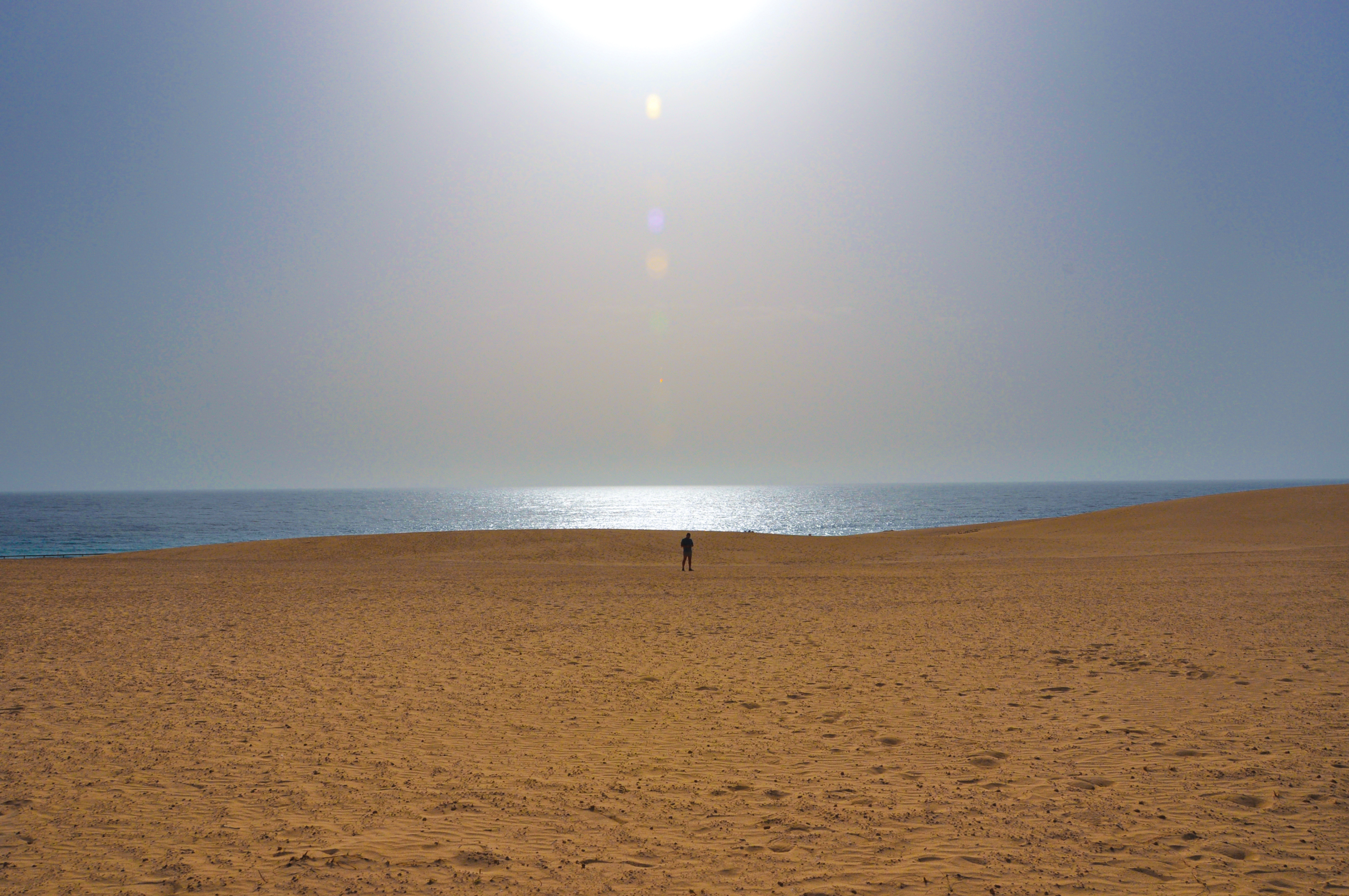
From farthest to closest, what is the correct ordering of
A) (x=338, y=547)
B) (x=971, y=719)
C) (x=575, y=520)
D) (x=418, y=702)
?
(x=575, y=520) < (x=338, y=547) < (x=418, y=702) < (x=971, y=719)

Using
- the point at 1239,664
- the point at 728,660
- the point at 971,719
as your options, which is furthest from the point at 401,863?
the point at 1239,664

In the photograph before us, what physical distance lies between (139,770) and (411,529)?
8537cm

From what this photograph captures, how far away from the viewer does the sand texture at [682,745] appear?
5910 millimetres

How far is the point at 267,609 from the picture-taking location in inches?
790

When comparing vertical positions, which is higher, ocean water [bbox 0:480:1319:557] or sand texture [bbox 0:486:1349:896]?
sand texture [bbox 0:486:1349:896]

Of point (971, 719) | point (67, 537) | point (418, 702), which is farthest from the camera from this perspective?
point (67, 537)

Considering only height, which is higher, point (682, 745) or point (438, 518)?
point (682, 745)

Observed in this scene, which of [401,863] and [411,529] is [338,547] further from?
[411,529]

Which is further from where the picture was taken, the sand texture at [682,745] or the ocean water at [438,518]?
the ocean water at [438,518]

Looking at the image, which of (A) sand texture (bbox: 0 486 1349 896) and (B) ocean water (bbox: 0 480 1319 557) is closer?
(A) sand texture (bbox: 0 486 1349 896)

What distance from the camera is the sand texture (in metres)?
5.91

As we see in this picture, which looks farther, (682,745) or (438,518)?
(438,518)

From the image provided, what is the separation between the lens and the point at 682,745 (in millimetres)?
9062

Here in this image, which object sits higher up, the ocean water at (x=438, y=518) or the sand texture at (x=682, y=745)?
the sand texture at (x=682, y=745)
